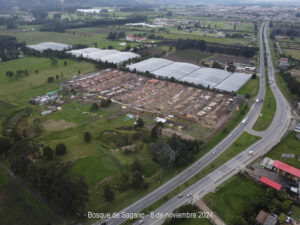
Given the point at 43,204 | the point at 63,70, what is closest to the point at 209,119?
the point at 43,204

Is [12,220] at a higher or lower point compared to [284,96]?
lower

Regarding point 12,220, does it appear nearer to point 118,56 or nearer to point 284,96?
point 284,96

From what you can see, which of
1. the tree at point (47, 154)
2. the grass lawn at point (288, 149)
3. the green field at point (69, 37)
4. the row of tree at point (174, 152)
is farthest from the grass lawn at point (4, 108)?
the green field at point (69, 37)

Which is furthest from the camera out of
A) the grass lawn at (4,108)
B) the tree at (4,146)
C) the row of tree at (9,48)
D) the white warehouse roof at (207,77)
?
the row of tree at (9,48)

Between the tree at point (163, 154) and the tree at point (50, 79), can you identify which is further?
the tree at point (50, 79)

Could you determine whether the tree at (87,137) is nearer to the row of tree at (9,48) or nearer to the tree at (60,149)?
the tree at (60,149)

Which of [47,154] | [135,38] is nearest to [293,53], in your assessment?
[135,38]
